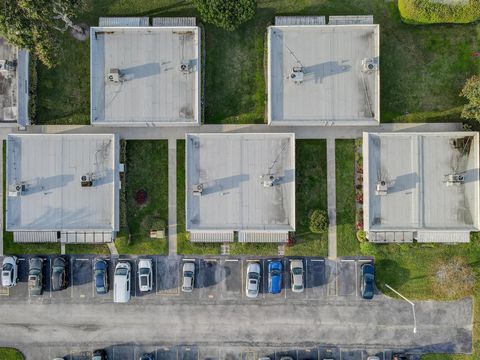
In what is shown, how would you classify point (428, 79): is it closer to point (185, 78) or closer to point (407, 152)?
point (407, 152)

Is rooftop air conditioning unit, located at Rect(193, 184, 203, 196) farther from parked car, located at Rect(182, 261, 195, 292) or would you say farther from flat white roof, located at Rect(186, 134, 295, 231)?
parked car, located at Rect(182, 261, 195, 292)

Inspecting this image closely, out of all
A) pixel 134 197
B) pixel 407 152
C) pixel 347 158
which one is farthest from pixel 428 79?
pixel 134 197

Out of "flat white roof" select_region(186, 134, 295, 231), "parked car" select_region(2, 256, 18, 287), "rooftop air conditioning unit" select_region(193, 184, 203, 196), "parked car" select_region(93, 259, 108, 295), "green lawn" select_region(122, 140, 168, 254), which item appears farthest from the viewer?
"green lawn" select_region(122, 140, 168, 254)

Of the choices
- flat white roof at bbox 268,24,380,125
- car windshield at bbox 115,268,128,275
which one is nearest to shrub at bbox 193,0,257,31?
flat white roof at bbox 268,24,380,125

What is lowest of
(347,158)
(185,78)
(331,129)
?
(347,158)

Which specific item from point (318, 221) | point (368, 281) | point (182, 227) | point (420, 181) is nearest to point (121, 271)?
point (182, 227)

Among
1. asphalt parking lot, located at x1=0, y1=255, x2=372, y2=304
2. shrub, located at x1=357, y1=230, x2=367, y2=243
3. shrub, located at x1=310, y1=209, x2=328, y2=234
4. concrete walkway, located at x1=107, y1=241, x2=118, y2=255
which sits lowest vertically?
asphalt parking lot, located at x1=0, y1=255, x2=372, y2=304

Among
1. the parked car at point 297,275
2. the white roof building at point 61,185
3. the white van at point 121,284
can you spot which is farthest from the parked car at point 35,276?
the parked car at point 297,275
